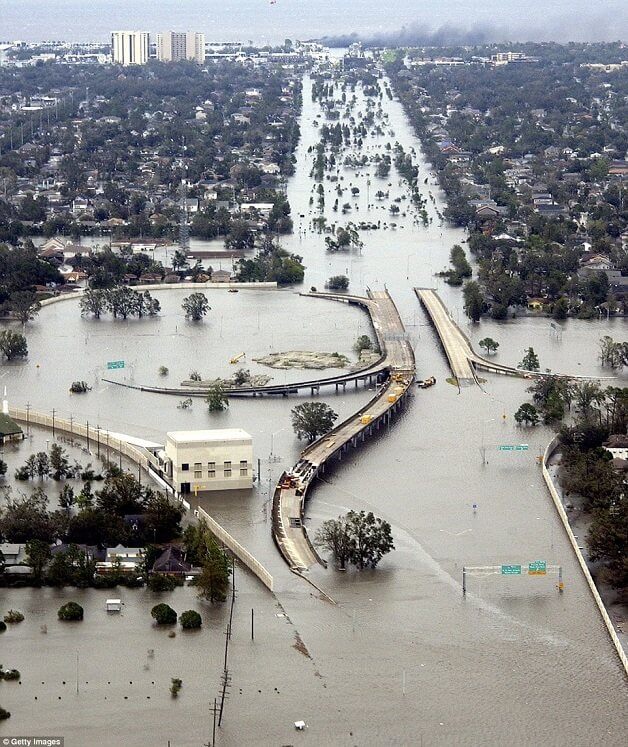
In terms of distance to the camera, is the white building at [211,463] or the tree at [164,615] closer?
the tree at [164,615]

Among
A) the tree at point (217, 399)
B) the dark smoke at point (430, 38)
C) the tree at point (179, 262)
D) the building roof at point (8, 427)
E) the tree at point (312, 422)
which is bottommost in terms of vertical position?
the dark smoke at point (430, 38)

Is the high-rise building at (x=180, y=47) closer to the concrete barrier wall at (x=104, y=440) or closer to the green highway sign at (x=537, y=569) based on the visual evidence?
the concrete barrier wall at (x=104, y=440)

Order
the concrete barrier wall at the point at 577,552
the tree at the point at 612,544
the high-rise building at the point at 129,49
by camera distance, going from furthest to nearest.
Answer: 1. the high-rise building at the point at 129,49
2. the tree at the point at 612,544
3. the concrete barrier wall at the point at 577,552

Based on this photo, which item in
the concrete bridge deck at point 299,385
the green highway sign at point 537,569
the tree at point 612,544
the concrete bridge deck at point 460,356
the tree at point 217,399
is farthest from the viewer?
the concrete bridge deck at point 460,356

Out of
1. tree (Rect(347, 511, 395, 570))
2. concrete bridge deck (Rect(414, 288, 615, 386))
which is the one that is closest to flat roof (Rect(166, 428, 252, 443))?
tree (Rect(347, 511, 395, 570))

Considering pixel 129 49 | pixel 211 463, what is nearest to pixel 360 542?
pixel 211 463

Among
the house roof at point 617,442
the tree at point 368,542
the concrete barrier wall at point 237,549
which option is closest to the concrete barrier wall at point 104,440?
the concrete barrier wall at point 237,549

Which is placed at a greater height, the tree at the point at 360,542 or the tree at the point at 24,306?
the tree at the point at 360,542
